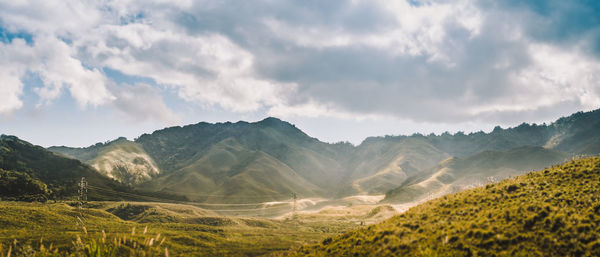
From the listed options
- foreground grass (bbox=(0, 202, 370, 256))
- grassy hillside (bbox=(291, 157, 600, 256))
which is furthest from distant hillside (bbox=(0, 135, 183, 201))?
grassy hillside (bbox=(291, 157, 600, 256))

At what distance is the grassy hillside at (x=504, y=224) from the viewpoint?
70.7ft

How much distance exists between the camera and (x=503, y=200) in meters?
30.6

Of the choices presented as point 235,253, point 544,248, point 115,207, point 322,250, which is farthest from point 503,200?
point 115,207

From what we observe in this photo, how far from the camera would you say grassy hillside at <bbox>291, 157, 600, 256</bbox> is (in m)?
21.6

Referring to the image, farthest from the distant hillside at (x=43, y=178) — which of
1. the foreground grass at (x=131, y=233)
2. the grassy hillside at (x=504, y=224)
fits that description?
the grassy hillside at (x=504, y=224)

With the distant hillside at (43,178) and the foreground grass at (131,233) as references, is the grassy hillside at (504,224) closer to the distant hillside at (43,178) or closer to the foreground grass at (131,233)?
the foreground grass at (131,233)

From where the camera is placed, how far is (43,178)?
162625 mm

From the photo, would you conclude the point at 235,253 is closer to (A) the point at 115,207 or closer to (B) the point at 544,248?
(B) the point at 544,248

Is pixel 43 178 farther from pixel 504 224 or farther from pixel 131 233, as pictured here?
pixel 504 224

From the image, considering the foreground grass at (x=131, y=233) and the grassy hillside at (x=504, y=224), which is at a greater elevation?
the grassy hillside at (x=504, y=224)

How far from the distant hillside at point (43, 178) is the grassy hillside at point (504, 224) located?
484 feet

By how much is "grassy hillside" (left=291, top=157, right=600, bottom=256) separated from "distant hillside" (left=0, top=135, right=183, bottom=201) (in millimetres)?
147448

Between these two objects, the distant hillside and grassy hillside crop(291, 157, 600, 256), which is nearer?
grassy hillside crop(291, 157, 600, 256)

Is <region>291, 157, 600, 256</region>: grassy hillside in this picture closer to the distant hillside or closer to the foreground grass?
the foreground grass
